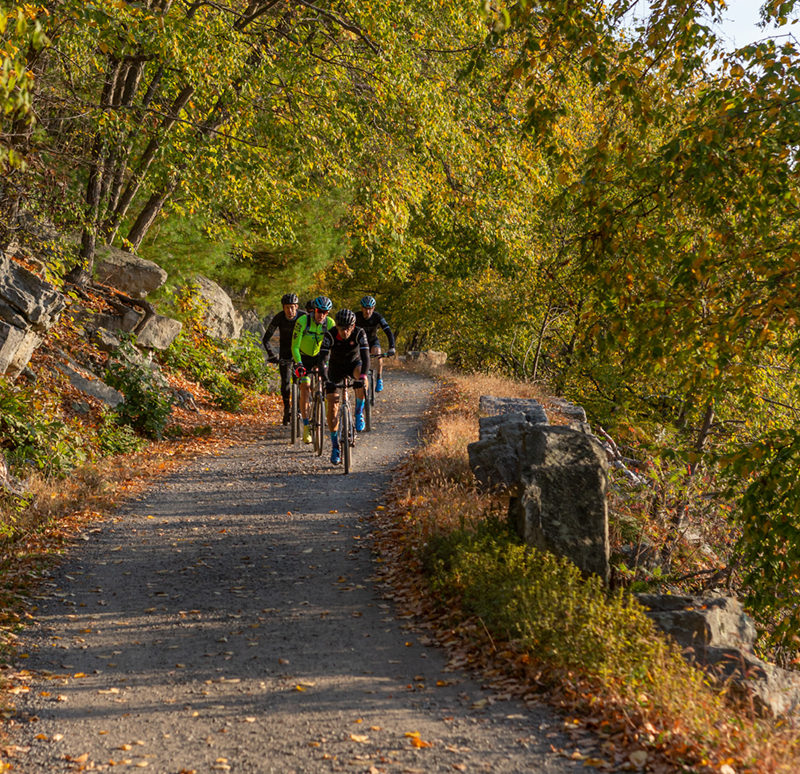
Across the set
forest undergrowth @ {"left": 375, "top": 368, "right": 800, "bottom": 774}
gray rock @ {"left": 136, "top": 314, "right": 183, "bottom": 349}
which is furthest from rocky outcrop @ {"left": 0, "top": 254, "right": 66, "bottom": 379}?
forest undergrowth @ {"left": 375, "top": 368, "right": 800, "bottom": 774}

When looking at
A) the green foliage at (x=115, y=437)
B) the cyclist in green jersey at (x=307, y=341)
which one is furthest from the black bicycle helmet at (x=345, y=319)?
the green foliage at (x=115, y=437)

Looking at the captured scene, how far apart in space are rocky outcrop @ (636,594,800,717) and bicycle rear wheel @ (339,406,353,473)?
519cm

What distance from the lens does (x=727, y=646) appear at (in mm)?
6027

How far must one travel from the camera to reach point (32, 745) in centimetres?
456

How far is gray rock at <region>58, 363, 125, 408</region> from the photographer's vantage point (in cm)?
1261

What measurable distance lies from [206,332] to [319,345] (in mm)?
9669

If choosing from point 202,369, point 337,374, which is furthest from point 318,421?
point 202,369

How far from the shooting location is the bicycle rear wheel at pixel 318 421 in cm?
1170

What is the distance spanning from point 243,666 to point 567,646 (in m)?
2.33

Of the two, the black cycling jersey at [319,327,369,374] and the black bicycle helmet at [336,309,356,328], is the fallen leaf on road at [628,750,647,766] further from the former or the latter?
the black cycling jersey at [319,327,369,374]

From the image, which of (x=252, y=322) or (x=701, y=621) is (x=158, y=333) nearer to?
(x=252, y=322)

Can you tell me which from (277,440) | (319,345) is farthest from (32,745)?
(277,440)

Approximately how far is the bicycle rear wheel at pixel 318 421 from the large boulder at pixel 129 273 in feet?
19.8

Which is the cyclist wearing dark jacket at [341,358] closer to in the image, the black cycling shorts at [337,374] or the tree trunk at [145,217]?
the black cycling shorts at [337,374]
